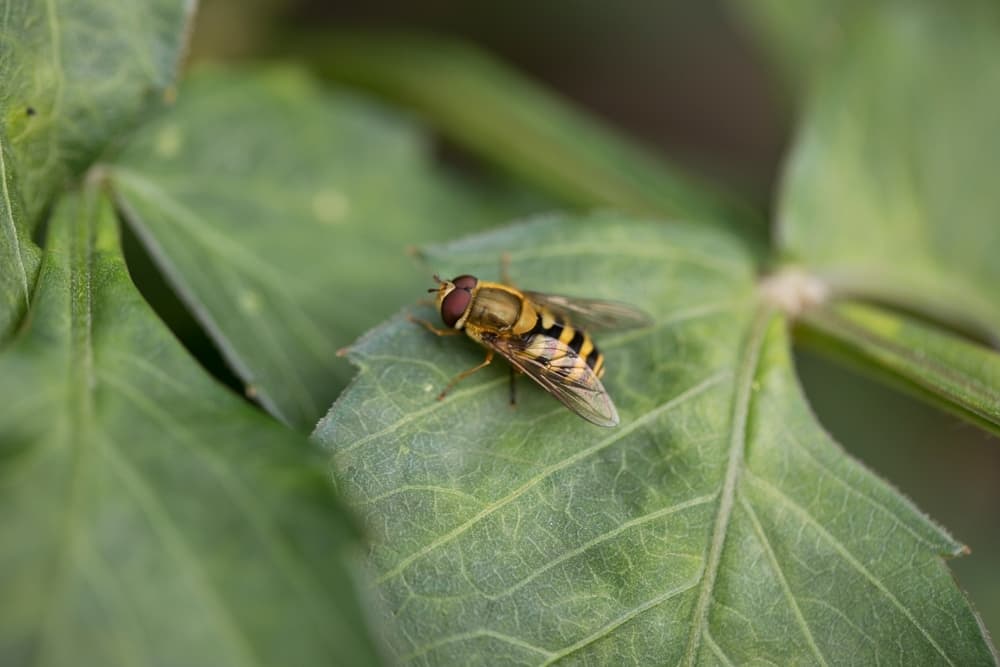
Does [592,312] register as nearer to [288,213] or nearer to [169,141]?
[288,213]

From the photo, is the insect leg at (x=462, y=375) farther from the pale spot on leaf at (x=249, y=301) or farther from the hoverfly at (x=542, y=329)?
the pale spot on leaf at (x=249, y=301)

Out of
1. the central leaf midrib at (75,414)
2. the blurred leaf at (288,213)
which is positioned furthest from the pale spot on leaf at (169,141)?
the central leaf midrib at (75,414)

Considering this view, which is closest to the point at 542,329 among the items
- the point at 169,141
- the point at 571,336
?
the point at 571,336

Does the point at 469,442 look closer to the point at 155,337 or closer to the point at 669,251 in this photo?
the point at 155,337

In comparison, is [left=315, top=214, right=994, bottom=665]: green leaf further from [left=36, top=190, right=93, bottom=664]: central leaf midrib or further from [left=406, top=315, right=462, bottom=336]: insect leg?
[left=36, top=190, right=93, bottom=664]: central leaf midrib

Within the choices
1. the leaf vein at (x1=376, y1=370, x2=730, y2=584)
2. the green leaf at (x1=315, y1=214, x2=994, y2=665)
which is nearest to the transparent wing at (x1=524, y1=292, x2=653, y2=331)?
the green leaf at (x1=315, y1=214, x2=994, y2=665)
